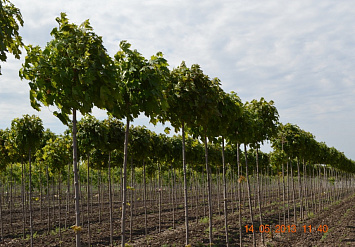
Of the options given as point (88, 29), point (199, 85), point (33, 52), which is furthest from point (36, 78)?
point (199, 85)

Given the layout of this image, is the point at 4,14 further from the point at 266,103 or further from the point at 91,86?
the point at 266,103

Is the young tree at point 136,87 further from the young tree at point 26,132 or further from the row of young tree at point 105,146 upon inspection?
the young tree at point 26,132

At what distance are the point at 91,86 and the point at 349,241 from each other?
520 inches

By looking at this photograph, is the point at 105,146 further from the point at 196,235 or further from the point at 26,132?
the point at 196,235

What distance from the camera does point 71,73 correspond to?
5.10 m

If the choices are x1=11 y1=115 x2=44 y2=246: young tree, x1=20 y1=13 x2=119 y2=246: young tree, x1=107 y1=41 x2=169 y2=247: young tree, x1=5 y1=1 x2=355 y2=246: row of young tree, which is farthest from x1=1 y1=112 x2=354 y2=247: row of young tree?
x1=20 y1=13 x2=119 y2=246: young tree

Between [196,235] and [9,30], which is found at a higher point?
[9,30]

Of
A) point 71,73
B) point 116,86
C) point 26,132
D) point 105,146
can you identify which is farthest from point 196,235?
point 71,73

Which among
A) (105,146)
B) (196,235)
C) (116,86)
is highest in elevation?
(116,86)

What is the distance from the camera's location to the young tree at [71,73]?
4984mm

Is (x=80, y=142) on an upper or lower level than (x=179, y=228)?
upper

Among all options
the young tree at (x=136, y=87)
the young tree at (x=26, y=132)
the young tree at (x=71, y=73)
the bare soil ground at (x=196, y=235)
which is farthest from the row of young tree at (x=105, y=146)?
the young tree at (x=71, y=73)

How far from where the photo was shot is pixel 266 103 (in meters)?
12.9

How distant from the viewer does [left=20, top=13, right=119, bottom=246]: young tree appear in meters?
4.98
